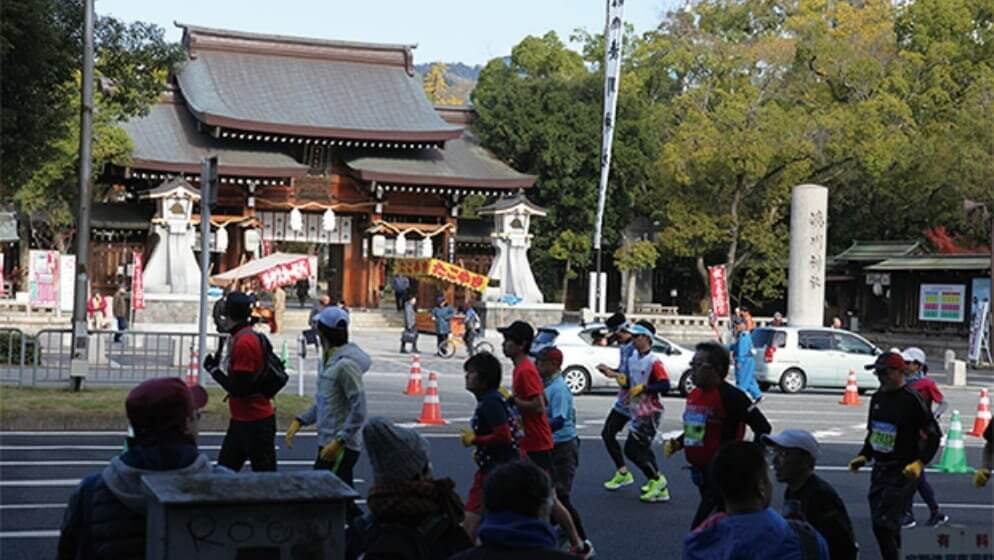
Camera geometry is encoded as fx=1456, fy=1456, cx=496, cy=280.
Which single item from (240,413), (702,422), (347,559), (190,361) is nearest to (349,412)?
(240,413)

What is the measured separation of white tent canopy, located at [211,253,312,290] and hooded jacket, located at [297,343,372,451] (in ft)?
100

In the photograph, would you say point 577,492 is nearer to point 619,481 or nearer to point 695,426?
point 619,481

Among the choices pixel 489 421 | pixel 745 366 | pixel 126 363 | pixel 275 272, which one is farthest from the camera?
pixel 275 272

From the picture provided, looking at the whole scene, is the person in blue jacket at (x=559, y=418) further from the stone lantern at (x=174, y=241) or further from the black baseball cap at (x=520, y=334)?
the stone lantern at (x=174, y=241)

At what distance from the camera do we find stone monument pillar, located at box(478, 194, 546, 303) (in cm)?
5084

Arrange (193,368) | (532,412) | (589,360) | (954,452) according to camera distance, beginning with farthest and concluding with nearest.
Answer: (589,360) → (193,368) → (954,452) → (532,412)

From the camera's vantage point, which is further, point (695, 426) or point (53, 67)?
point (53, 67)

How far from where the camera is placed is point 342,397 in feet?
31.0

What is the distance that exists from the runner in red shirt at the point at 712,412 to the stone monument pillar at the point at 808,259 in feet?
106

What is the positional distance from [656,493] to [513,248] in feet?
125

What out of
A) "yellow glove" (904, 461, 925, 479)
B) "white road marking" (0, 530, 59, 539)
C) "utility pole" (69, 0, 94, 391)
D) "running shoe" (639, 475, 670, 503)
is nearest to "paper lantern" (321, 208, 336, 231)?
"utility pole" (69, 0, 94, 391)

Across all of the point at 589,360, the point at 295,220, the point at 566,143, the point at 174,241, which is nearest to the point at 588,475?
the point at 589,360

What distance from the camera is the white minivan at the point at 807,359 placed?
99.5 feet

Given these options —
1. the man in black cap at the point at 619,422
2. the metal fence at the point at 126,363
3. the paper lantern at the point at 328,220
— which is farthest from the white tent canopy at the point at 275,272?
the man in black cap at the point at 619,422
